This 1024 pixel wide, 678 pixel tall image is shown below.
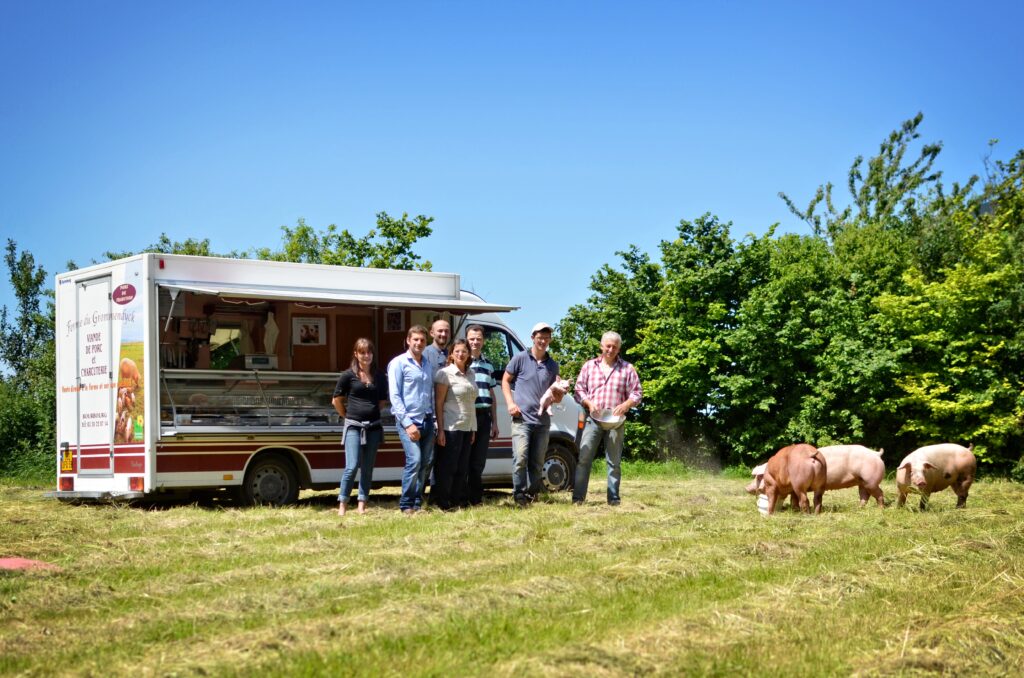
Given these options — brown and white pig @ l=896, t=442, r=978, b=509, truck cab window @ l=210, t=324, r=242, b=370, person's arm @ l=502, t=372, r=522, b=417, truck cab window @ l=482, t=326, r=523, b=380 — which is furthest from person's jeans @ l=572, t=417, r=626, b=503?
truck cab window @ l=210, t=324, r=242, b=370

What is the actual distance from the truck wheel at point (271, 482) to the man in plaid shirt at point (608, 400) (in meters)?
3.10

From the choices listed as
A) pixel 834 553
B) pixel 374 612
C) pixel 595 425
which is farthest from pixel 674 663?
pixel 595 425

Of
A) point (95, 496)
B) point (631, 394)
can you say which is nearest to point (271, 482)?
point (95, 496)

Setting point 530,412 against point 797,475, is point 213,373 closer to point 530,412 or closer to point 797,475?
point 530,412

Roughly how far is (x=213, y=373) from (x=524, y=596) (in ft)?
22.5

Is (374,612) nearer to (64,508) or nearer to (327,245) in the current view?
(64,508)

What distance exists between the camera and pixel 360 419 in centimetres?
1062

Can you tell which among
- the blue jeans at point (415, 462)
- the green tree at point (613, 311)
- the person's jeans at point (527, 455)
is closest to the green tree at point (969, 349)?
the green tree at point (613, 311)

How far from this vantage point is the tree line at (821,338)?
20.4 metres

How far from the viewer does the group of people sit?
34.8 ft

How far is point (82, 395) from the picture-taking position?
12.0 m

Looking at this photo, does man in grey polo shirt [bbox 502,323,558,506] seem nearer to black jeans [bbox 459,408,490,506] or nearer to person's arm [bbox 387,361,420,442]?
black jeans [bbox 459,408,490,506]

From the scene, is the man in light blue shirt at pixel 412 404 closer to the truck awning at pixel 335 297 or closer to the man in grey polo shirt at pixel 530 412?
the man in grey polo shirt at pixel 530 412

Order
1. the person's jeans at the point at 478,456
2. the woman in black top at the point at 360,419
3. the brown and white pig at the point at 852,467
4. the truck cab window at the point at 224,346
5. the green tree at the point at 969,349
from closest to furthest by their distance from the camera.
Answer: the brown and white pig at the point at 852,467 → the woman in black top at the point at 360,419 → the person's jeans at the point at 478,456 → the truck cab window at the point at 224,346 → the green tree at the point at 969,349
